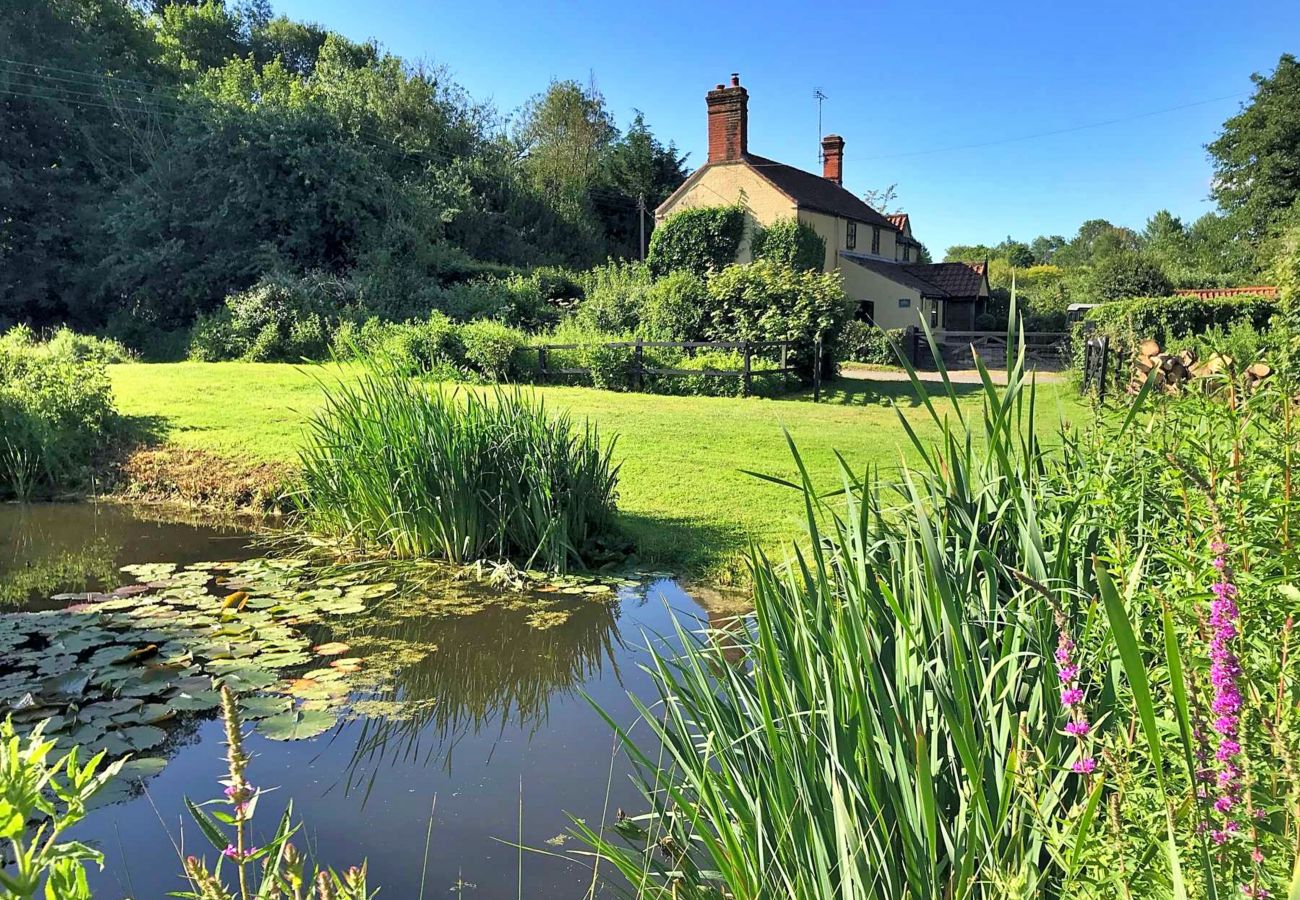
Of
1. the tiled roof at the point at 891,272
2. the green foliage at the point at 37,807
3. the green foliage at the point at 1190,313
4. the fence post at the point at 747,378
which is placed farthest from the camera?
the tiled roof at the point at 891,272

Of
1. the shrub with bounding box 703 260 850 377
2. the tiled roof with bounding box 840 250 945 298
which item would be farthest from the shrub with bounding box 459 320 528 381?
the tiled roof with bounding box 840 250 945 298

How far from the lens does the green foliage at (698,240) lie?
26.1m

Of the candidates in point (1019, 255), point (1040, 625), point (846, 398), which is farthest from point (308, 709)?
point (1019, 255)

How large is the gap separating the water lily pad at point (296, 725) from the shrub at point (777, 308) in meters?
12.6

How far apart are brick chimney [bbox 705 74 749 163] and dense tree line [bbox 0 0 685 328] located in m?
8.11

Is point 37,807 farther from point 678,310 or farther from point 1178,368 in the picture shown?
point 678,310

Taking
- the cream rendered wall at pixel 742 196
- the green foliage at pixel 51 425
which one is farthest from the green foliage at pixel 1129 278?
the green foliage at pixel 51 425

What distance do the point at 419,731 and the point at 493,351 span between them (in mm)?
12642

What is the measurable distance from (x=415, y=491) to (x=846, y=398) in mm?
10017

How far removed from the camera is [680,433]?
10492 mm

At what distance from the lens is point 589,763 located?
355cm

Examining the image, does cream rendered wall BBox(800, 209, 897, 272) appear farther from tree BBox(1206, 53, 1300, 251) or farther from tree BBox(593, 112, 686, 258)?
tree BBox(1206, 53, 1300, 251)

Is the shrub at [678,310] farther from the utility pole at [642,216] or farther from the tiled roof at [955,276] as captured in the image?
the utility pole at [642,216]

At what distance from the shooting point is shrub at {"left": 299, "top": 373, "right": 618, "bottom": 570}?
231 inches
